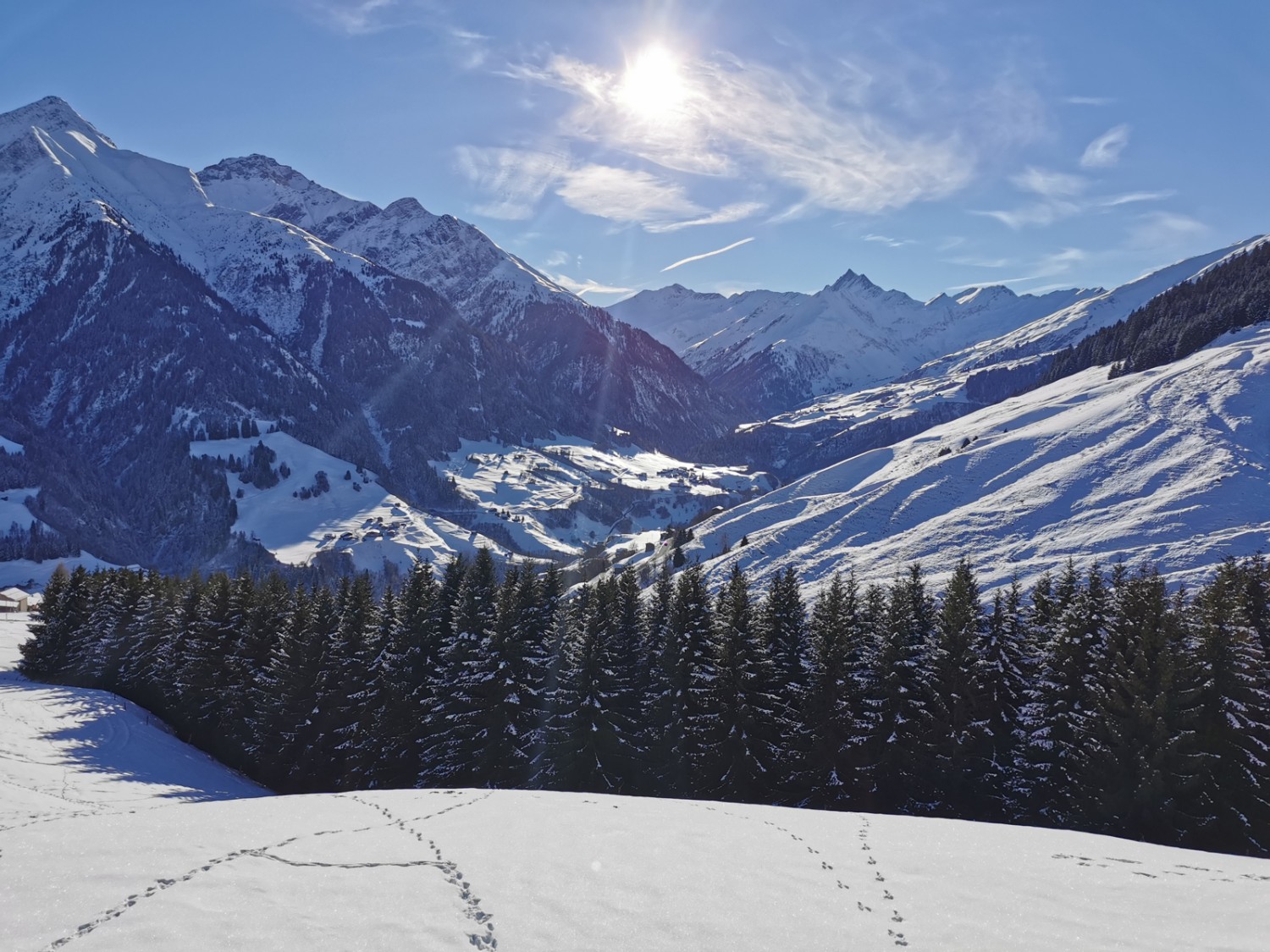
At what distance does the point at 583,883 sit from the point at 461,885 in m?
2.71

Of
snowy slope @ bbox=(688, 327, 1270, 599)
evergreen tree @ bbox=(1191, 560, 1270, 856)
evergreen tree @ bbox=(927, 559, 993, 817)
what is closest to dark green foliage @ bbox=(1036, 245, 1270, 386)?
snowy slope @ bbox=(688, 327, 1270, 599)

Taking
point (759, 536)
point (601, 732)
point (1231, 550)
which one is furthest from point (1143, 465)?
point (601, 732)

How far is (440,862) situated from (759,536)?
278ft

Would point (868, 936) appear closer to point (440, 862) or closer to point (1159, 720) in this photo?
point (440, 862)

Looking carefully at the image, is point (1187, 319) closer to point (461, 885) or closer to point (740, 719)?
point (740, 719)

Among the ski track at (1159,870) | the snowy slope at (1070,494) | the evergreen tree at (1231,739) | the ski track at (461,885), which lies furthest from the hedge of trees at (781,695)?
the ski track at (461,885)

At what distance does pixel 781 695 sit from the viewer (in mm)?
43500

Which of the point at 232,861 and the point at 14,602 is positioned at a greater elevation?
the point at 14,602

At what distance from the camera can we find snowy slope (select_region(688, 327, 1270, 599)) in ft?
220

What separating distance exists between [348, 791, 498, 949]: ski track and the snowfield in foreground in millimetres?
56

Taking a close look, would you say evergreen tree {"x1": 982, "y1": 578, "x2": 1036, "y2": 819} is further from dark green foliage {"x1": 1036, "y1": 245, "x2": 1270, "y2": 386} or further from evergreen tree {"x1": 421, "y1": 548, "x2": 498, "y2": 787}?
dark green foliage {"x1": 1036, "y1": 245, "x2": 1270, "y2": 386}

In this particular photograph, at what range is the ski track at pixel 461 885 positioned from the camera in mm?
13594

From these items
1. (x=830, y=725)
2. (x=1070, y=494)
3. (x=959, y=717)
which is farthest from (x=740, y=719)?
(x=1070, y=494)

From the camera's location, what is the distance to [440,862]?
1739cm
